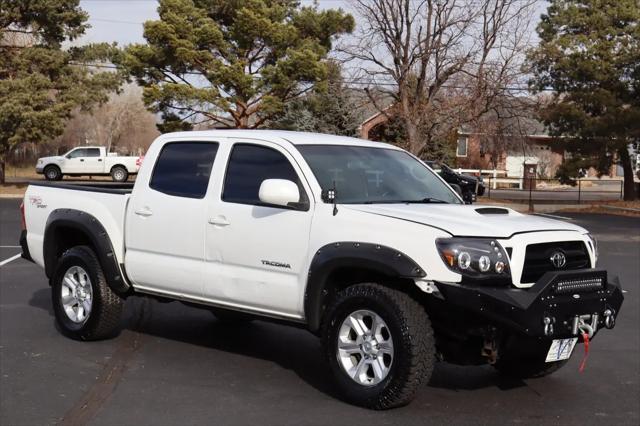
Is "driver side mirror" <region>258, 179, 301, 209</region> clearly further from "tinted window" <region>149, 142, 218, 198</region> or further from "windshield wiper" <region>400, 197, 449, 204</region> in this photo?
"tinted window" <region>149, 142, 218, 198</region>

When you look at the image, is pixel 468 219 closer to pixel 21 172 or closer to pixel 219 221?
pixel 219 221

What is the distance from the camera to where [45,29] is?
36594 mm

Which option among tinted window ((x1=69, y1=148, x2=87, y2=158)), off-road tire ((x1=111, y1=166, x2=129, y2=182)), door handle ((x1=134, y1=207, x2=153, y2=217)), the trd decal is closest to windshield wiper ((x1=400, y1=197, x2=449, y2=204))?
the trd decal

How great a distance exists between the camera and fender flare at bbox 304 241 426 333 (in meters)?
5.41

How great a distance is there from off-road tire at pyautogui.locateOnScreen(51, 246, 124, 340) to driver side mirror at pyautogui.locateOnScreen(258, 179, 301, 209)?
2.17 meters

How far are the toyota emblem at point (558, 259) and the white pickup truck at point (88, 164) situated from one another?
3968 centimetres

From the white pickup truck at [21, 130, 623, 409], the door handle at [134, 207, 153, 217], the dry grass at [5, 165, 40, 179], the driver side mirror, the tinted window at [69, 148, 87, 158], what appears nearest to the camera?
the white pickup truck at [21, 130, 623, 409]

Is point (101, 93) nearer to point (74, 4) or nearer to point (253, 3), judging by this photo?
point (74, 4)

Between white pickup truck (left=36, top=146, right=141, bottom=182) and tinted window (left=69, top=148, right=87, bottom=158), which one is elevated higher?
tinted window (left=69, top=148, right=87, bottom=158)

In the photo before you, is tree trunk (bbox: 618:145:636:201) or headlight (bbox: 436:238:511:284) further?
tree trunk (bbox: 618:145:636:201)

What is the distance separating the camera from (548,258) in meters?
5.53

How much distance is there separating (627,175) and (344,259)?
105 feet

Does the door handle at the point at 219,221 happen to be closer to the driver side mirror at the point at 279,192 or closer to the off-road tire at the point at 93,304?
the driver side mirror at the point at 279,192

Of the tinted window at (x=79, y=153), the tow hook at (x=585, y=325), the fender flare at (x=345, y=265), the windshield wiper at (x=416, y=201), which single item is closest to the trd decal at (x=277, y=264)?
the fender flare at (x=345, y=265)
